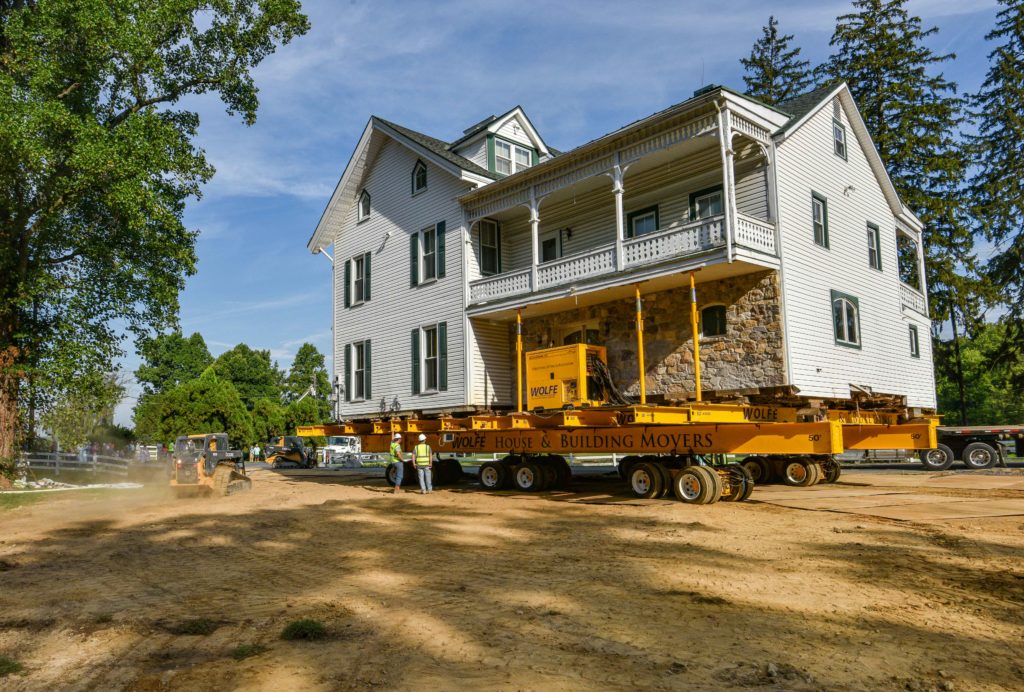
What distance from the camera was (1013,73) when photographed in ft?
117

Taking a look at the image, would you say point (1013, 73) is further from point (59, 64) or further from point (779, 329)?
point (59, 64)

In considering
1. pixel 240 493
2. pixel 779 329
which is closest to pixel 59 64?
pixel 240 493

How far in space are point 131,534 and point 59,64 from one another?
53.8 ft

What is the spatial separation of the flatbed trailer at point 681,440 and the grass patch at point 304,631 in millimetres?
9162

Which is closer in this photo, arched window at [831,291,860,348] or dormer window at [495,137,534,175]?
arched window at [831,291,860,348]

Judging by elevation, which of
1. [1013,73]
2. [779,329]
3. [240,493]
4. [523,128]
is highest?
[1013,73]

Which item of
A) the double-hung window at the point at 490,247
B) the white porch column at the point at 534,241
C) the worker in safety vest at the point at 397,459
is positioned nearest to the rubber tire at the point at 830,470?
the white porch column at the point at 534,241

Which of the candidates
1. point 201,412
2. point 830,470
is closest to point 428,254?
point 830,470

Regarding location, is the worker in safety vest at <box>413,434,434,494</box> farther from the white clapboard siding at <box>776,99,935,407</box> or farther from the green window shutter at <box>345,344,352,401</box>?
the white clapboard siding at <box>776,99,935,407</box>

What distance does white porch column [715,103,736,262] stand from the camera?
15508 mm

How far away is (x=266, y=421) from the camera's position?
5838 centimetres

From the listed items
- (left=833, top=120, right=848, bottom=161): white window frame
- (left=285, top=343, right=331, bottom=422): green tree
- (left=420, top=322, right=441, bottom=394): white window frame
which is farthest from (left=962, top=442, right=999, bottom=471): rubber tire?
(left=285, top=343, right=331, bottom=422): green tree

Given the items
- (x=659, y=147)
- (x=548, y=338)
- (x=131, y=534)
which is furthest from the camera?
(x=548, y=338)

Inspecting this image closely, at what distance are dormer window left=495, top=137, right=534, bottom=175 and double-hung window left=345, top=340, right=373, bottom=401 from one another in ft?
26.0
